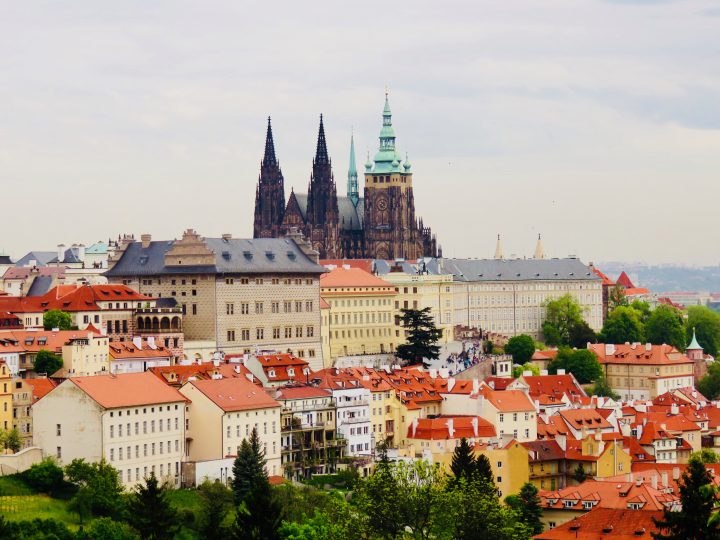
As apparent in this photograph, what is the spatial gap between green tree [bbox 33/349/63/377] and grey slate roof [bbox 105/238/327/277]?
27800 mm

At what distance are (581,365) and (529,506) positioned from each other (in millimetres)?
53684

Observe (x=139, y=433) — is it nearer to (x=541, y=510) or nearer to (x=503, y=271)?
(x=541, y=510)

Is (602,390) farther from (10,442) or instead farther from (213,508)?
(213,508)

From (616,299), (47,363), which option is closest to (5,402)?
(47,363)

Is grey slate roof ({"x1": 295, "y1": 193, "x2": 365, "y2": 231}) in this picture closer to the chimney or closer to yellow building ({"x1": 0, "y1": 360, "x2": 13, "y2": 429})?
the chimney

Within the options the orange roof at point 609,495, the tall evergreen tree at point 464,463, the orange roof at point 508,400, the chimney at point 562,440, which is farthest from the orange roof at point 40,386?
the chimney at point 562,440

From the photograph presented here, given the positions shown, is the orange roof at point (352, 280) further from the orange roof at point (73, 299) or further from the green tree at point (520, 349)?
→ the orange roof at point (73, 299)

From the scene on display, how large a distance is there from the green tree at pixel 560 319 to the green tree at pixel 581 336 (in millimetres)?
639

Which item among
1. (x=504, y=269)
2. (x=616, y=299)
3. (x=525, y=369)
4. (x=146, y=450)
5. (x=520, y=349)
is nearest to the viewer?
(x=146, y=450)

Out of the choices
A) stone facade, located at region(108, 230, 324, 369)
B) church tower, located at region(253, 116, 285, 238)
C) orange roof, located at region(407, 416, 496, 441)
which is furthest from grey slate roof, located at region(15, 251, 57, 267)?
orange roof, located at region(407, 416, 496, 441)

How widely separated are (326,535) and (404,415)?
103 feet

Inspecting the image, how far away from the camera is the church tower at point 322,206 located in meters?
191

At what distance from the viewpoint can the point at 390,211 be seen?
638 ft

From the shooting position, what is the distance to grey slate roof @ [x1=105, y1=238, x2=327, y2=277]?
423 ft
